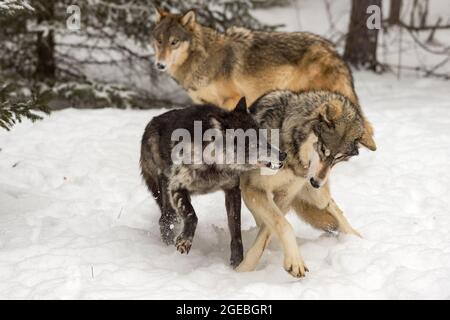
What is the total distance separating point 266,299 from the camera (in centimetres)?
500

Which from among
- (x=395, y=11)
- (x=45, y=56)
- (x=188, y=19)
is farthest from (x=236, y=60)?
(x=395, y=11)

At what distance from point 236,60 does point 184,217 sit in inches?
135

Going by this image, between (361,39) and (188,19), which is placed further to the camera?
(361,39)

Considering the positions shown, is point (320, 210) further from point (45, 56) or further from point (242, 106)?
point (45, 56)

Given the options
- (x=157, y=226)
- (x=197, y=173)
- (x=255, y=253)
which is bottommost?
(x=157, y=226)

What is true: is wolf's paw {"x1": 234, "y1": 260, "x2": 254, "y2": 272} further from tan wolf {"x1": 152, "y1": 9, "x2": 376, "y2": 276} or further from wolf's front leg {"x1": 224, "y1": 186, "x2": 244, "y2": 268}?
tan wolf {"x1": 152, "y1": 9, "x2": 376, "y2": 276}

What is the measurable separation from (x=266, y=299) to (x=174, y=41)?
4768 millimetres

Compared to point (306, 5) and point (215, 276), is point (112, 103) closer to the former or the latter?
point (215, 276)

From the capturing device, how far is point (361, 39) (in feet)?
43.7

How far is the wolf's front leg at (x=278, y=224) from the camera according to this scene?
5473 mm

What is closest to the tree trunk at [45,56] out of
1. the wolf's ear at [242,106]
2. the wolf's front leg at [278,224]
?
the wolf's ear at [242,106]

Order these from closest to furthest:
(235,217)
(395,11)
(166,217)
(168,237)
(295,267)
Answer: (295,267)
(235,217)
(166,217)
(168,237)
(395,11)

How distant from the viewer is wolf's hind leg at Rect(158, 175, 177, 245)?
625 cm

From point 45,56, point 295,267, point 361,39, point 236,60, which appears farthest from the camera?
point 361,39
